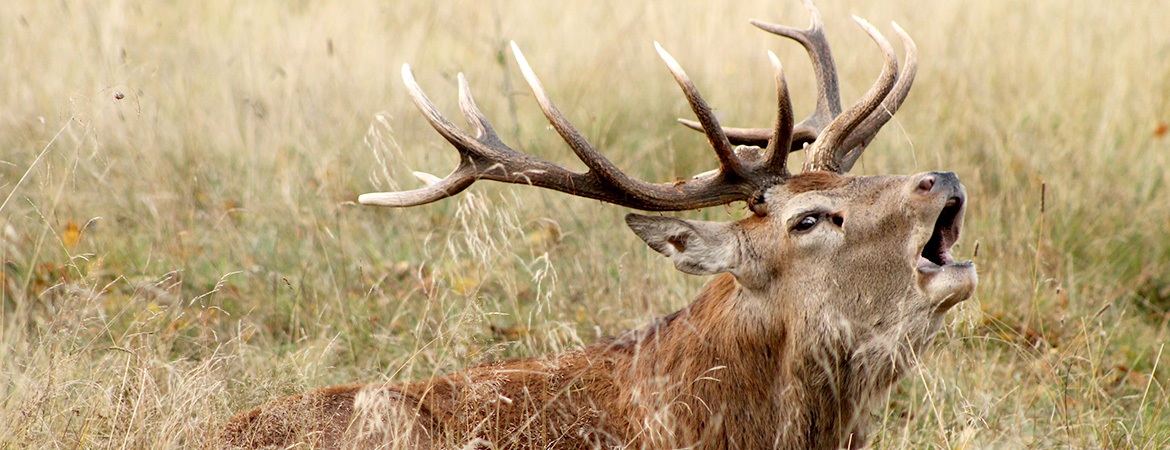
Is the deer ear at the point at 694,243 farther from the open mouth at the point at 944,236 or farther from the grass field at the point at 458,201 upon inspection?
the open mouth at the point at 944,236

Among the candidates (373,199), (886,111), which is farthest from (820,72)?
(373,199)

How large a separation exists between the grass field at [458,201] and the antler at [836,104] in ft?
2.50

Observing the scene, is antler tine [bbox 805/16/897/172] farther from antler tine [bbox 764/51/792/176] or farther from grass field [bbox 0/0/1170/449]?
grass field [bbox 0/0/1170/449]

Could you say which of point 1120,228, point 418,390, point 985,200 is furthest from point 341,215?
point 1120,228

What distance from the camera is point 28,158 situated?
6363mm

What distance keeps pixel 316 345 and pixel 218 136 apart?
290cm

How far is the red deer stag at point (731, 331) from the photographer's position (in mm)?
3359

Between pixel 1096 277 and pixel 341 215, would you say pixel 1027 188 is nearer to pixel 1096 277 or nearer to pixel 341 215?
pixel 1096 277

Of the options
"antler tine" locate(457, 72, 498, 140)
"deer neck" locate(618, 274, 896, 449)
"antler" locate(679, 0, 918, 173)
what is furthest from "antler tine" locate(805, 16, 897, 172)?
"antler tine" locate(457, 72, 498, 140)

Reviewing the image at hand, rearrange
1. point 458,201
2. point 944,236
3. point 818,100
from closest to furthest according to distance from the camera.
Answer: point 944,236, point 818,100, point 458,201

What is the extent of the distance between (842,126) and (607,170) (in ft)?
2.91

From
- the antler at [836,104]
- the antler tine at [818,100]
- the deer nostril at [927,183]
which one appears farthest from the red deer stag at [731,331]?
the antler tine at [818,100]

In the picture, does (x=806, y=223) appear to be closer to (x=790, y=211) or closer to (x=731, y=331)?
(x=790, y=211)

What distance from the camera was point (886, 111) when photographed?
13.0ft
